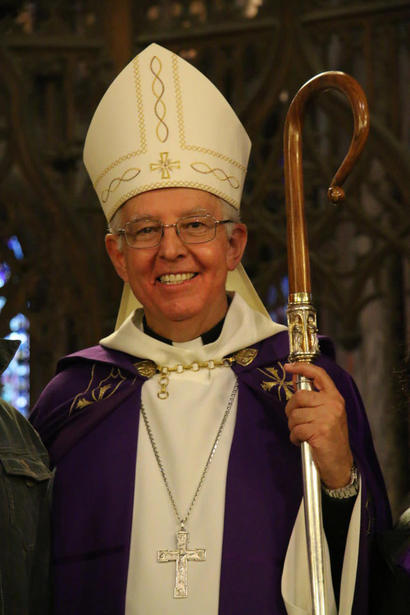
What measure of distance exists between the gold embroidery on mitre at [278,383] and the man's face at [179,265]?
0.28 m

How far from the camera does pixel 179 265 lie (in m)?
3.81

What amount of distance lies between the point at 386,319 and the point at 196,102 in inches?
125

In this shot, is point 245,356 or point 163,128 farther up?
point 163,128

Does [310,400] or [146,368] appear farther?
[146,368]

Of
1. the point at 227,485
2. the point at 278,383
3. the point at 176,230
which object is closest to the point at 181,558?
the point at 227,485

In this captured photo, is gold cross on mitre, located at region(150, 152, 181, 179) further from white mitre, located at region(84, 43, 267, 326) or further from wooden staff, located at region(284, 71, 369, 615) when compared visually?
wooden staff, located at region(284, 71, 369, 615)

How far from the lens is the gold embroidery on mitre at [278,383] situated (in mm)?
3820

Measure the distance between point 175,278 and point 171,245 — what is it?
0.11 meters

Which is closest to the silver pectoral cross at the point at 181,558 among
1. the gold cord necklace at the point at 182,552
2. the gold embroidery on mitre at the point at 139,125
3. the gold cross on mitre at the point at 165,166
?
the gold cord necklace at the point at 182,552

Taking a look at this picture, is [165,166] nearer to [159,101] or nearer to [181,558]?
[159,101]

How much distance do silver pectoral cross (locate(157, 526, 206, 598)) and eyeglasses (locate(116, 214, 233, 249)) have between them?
927mm

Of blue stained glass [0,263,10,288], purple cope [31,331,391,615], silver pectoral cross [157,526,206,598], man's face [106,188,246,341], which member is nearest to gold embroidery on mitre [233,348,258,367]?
purple cope [31,331,391,615]

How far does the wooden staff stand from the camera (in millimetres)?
3227

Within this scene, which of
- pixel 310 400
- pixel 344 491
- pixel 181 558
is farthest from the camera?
pixel 181 558
